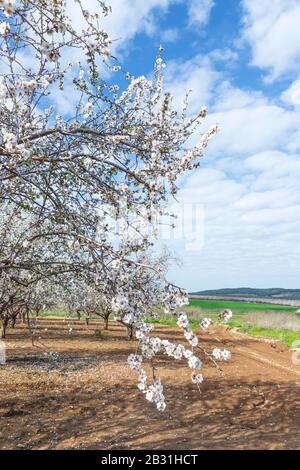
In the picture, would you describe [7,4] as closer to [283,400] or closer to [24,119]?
[24,119]

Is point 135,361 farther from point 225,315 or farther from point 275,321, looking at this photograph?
point 275,321

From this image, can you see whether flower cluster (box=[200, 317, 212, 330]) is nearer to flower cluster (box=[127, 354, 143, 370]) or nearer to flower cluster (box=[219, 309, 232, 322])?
flower cluster (box=[219, 309, 232, 322])

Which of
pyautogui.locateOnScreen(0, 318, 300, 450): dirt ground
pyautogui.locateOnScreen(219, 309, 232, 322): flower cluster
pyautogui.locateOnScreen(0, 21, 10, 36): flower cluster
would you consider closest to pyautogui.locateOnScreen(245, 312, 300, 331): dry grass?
pyautogui.locateOnScreen(0, 318, 300, 450): dirt ground

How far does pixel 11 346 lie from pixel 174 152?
18.9 metres

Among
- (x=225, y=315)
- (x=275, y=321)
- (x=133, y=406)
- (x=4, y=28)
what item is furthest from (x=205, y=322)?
(x=275, y=321)

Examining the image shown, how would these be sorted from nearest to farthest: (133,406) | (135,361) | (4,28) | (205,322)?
(205,322) → (135,361) → (4,28) → (133,406)

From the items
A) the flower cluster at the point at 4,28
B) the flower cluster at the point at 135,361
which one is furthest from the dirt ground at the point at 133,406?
the flower cluster at the point at 4,28

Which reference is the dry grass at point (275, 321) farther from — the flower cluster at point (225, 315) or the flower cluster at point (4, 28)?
the flower cluster at point (4, 28)

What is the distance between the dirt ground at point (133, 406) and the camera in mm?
9539

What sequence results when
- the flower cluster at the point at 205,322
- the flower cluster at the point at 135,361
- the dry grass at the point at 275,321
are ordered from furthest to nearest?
the dry grass at the point at 275,321
the flower cluster at the point at 135,361
the flower cluster at the point at 205,322

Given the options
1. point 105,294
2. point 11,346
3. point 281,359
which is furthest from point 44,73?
point 281,359

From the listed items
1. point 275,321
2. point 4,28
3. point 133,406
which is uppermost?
point 4,28

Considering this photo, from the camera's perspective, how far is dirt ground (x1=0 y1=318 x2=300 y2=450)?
31.3ft

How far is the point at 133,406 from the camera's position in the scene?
12445 millimetres
